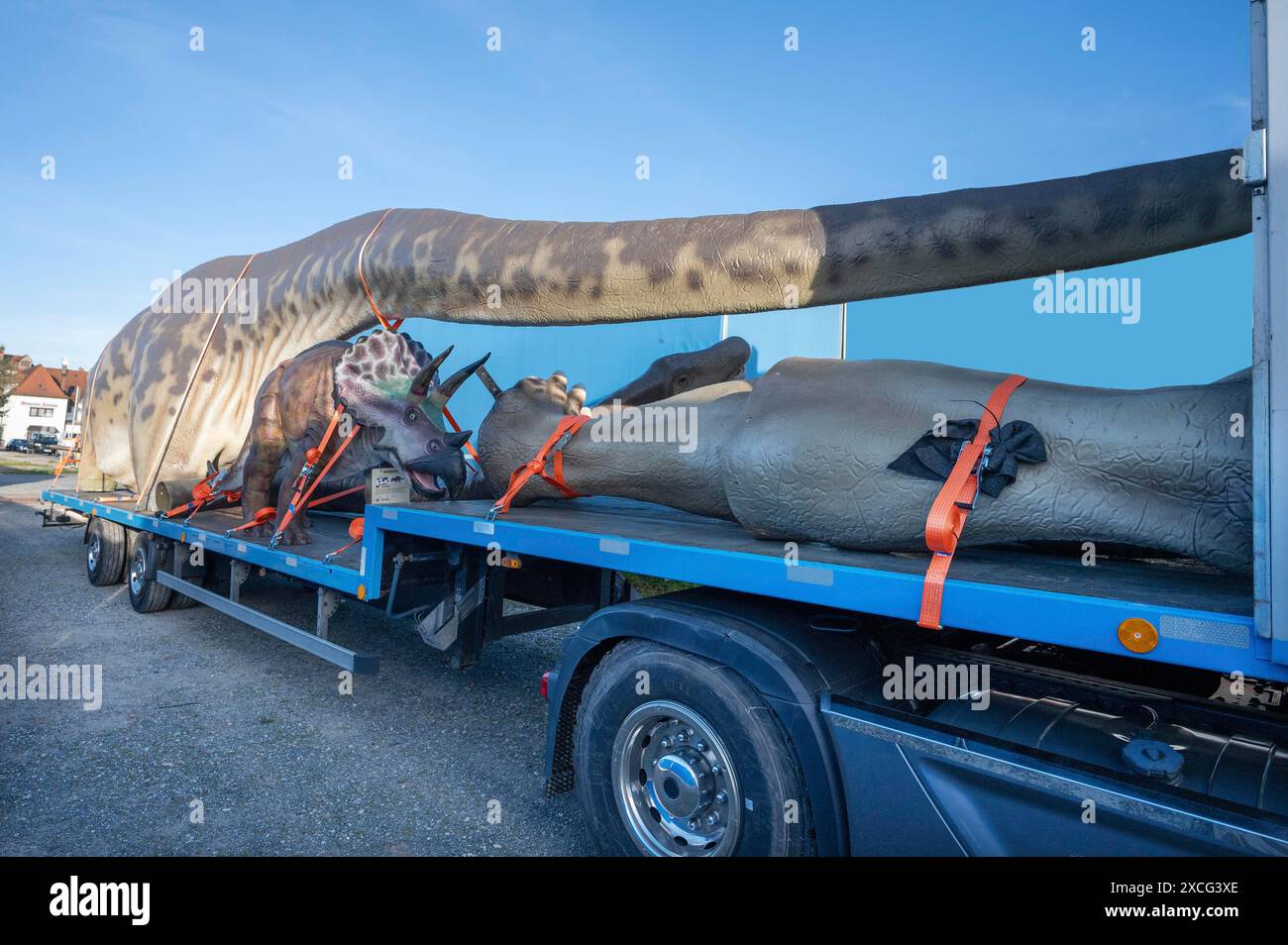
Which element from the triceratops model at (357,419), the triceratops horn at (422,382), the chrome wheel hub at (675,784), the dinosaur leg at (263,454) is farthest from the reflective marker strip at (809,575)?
the dinosaur leg at (263,454)

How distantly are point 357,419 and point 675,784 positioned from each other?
3240 millimetres

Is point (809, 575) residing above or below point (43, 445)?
below

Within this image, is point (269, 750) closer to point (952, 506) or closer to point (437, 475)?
point (437, 475)

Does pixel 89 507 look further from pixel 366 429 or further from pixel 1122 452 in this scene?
pixel 1122 452

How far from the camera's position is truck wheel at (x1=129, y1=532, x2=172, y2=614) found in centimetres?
600

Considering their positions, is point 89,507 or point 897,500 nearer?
point 897,500

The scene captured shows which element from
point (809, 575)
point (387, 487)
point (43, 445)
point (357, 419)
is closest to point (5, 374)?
point (43, 445)

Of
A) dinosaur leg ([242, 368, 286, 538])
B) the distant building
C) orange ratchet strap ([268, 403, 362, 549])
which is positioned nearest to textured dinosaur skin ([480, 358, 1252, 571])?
orange ratchet strap ([268, 403, 362, 549])

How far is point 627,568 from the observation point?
2.48m

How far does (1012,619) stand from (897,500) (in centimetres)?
51

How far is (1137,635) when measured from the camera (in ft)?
5.04

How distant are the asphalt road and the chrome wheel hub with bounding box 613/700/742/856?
0.40 metres

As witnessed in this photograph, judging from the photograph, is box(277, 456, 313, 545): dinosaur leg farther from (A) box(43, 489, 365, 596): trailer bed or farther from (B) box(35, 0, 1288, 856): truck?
(B) box(35, 0, 1288, 856): truck
